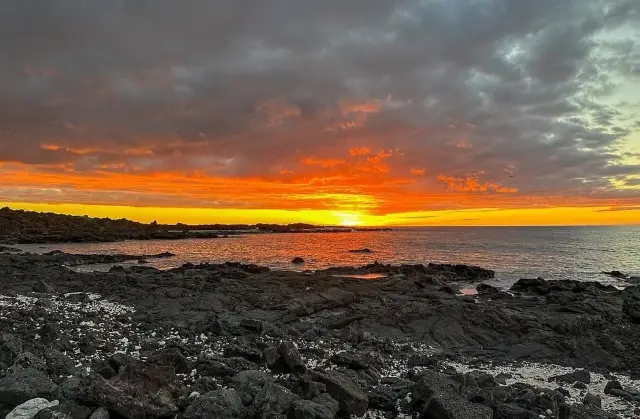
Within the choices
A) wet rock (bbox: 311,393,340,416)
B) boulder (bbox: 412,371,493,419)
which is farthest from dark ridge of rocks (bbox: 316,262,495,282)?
wet rock (bbox: 311,393,340,416)

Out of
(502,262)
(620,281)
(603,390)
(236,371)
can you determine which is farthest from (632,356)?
(502,262)

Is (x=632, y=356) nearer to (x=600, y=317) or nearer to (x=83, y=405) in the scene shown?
(x=600, y=317)

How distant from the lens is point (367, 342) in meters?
15.2

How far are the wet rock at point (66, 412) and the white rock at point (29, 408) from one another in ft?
0.89

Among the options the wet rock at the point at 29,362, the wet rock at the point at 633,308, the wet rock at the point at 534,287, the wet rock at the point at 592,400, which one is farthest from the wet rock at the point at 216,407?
→ the wet rock at the point at 534,287

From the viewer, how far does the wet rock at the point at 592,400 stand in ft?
33.2

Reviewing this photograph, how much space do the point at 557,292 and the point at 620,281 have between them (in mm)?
16905

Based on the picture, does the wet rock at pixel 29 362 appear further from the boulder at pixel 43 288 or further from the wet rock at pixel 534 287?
the wet rock at pixel 534 287

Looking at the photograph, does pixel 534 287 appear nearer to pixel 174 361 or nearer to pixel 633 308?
pixel 633 308

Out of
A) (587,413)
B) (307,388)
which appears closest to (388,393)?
(307,388)

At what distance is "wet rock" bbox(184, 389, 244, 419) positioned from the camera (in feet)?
24.8

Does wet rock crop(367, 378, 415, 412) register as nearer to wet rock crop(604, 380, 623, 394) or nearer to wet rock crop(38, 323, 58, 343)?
wet rock crop(604, 380, 623, 394)

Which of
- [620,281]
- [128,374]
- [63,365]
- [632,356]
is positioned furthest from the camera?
[620,281]

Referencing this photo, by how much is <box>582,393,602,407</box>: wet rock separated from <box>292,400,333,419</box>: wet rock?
649 cm
